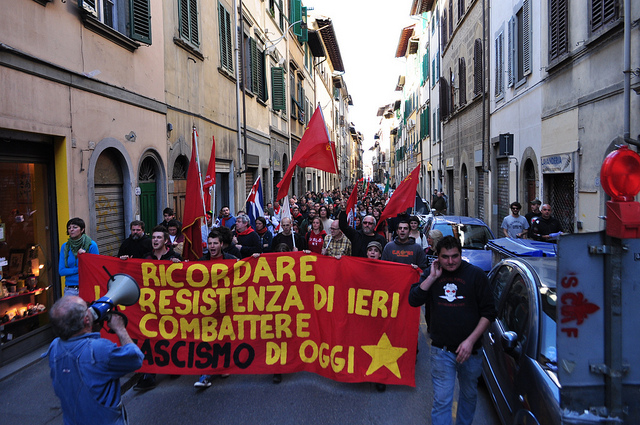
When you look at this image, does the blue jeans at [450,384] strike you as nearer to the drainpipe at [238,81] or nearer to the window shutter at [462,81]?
the drainpipe at [238,81]

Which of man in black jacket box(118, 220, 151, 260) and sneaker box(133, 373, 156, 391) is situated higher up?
man in black jacket box(118, 220, 151, 260)

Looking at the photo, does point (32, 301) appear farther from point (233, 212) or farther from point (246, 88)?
point (246, 88)

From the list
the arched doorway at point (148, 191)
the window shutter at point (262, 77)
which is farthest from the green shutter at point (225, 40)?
the arched doorway at point (148, 191)

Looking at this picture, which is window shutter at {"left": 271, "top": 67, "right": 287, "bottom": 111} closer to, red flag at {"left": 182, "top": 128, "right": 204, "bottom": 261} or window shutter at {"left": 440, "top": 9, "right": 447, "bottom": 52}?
window shutter at {"left": 440, "top": 9, "right": 447, "bottom": 52}

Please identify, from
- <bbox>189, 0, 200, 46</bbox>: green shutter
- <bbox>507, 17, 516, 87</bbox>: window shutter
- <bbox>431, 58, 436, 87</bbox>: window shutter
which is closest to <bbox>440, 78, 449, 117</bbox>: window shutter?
<bbox>431, 58, 436, 87</bbox>: window shutter

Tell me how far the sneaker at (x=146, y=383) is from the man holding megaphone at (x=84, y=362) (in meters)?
2.70

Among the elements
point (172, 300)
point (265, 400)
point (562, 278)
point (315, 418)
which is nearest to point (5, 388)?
point (172, 300)

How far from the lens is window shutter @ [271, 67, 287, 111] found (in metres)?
22.4

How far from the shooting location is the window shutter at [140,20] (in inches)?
369

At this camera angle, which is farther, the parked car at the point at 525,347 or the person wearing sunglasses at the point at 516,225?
the person wearing sunglasses at the point at 516,225

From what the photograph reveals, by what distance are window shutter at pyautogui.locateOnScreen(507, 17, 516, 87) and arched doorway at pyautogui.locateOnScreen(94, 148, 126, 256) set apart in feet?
36.6

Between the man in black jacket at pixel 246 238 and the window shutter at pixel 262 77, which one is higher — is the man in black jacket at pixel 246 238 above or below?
below

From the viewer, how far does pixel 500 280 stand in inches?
198

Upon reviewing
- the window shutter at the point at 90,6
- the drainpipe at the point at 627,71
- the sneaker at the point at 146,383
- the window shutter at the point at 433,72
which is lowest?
the sneaker at the point at 146,383
